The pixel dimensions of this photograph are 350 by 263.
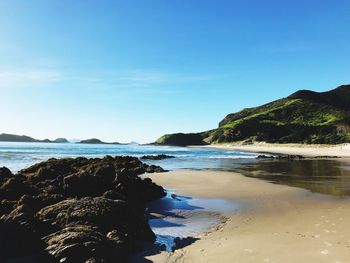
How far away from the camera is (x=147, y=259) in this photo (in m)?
9.79

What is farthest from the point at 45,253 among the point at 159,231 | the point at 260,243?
the point at 260,243

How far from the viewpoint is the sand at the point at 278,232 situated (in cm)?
959

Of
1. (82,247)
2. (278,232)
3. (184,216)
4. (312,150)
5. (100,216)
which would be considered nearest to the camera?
(82,247)

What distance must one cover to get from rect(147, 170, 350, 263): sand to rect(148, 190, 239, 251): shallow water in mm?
671

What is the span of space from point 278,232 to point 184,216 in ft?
15.7

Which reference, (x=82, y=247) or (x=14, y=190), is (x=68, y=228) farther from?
(x=14, y=190)

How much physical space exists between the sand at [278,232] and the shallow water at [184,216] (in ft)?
2.20

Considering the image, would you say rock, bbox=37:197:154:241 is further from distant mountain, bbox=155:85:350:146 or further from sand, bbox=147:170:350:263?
distant mountain, bbox=155:85:350:146

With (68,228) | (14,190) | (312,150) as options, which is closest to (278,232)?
(68,228)

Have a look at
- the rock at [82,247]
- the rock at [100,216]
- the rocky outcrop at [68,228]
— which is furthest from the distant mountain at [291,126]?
the rock at [82,247]

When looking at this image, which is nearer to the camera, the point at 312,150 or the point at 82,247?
the point at 82,247

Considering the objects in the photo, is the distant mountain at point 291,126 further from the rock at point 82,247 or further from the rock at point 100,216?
the rock at point 82,247

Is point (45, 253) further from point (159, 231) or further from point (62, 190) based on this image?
point (62, 190)

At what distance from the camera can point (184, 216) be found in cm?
1578
